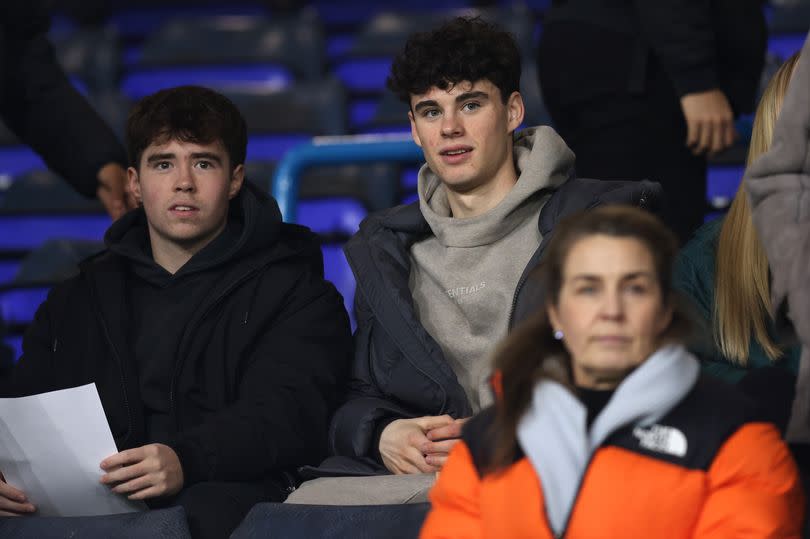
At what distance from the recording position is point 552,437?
4.45ft

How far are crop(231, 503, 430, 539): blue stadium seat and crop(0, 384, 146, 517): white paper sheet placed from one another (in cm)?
26

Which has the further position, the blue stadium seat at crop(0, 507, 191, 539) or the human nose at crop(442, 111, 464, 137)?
the human nose at crop(442, 111, 464, 137)

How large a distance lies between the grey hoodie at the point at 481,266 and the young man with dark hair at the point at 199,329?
0.62 feet

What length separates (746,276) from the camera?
5.77 ft

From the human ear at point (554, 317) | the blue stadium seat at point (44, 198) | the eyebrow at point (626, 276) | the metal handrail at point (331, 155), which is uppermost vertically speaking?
the metal handrail at point (331, 155)

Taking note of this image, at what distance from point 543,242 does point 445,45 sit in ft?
1.22

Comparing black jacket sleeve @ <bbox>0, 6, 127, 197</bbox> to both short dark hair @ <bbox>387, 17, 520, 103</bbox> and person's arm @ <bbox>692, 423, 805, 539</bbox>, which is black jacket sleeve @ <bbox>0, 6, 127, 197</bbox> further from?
person's arm @ <bbox>692, 423, 805, 539</bbox>

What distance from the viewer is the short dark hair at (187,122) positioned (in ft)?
7.14

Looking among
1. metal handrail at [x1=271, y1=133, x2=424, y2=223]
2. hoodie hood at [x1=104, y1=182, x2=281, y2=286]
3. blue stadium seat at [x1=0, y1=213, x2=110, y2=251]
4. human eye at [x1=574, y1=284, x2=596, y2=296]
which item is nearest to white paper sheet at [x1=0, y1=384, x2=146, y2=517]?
hoodie hood at [x1=104, y1=182, x2=281, y2=286]

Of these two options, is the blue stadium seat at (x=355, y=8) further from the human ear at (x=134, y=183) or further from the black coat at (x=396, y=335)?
the black coat at (x=396, y=335)

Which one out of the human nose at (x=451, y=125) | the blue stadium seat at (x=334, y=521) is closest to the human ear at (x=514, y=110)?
the human nose at (x=451, y=125)

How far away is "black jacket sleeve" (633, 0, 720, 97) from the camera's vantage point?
2207mm

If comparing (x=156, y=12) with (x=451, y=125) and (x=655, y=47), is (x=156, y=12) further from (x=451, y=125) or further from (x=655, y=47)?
(x=451, y=125)

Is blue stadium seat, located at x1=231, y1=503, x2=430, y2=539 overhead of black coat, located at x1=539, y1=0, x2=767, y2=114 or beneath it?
beneath
